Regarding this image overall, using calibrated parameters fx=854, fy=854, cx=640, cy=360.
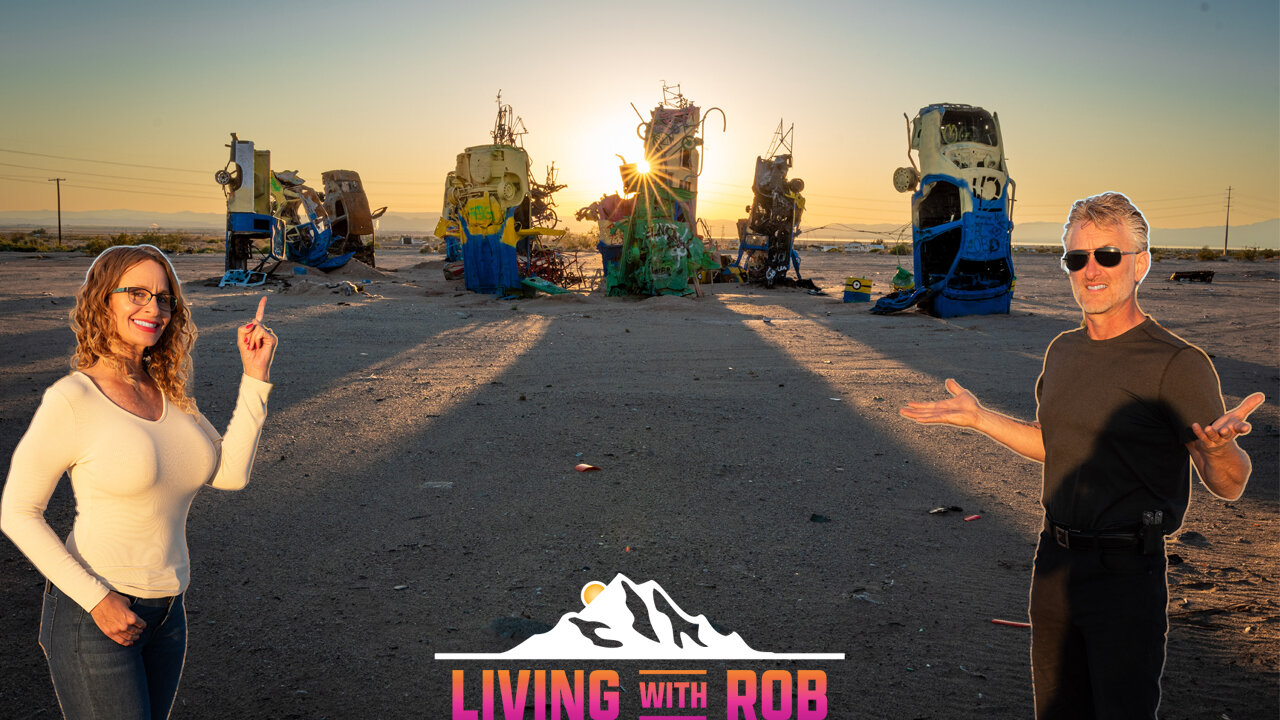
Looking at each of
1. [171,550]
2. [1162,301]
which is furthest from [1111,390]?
[1162,301]

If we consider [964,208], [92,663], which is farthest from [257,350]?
[964,208]

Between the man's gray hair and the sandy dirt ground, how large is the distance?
2.36 meters

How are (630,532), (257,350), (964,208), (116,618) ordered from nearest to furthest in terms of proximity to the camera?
(116,618) → (257,350) → (630,532) → (964,208)

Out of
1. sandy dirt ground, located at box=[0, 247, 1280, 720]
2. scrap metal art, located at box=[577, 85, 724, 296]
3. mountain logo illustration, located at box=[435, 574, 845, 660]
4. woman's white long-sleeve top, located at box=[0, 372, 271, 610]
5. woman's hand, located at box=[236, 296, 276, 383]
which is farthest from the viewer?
scrap metal art, located at box=[577, 85, 724, 296]

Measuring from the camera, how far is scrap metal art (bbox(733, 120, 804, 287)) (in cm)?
2780

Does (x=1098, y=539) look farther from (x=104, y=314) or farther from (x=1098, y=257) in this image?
(x=104, y=314)

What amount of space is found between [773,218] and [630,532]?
77.0 feet

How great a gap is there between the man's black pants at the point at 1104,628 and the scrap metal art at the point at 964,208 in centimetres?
1777

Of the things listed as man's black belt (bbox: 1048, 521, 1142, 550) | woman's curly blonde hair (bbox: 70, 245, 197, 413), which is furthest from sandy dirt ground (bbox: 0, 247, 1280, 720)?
woman's curly blonde hair (bbox: 70, 245, 197, 413)

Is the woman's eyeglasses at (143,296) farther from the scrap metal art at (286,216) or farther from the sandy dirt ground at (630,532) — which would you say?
the scrap metal art at (286,216)

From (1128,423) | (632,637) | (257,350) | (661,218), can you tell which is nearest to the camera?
(1128,423)

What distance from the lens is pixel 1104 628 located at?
243 centimetres

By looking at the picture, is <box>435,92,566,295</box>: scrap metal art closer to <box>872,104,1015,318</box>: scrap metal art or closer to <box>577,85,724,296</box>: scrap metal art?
<box>577,85,724,296</box>: scrap metal art

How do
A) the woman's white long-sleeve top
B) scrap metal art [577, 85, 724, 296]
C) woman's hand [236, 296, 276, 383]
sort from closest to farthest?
the woman's white long-sleeve top, woman's hand [236, 296, 276, 383], scrap metal art [577, 85, 724, 296]
